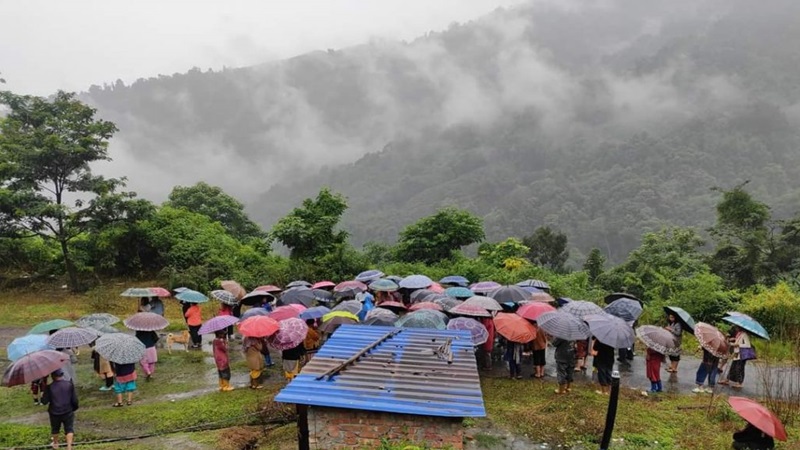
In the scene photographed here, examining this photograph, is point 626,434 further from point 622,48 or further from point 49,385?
point 622,48

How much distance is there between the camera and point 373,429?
674cm

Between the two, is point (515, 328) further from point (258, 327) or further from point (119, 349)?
point (119, 349)

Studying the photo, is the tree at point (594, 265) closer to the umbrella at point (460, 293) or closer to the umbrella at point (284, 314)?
the umbrella at point (460, 293)

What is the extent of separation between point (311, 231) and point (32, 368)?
17003 mm

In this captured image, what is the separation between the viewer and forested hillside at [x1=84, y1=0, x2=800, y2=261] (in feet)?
283

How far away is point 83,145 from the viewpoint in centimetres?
2008

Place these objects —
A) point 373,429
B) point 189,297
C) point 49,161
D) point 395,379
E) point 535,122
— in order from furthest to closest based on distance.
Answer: point 535,122
point 49,161
point 189,297
point 395,379
point 373,429

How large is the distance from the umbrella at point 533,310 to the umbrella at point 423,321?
1845 millimetres

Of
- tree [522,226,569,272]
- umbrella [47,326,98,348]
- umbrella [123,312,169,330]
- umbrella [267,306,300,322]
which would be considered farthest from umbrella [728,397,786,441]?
tree [522,226,569,272]

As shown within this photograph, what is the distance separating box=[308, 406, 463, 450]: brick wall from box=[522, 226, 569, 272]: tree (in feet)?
123

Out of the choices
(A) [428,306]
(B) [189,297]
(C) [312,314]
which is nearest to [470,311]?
(A) [428,306]

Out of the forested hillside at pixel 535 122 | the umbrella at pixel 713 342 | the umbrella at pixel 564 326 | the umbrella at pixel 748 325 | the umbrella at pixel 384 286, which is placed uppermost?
the forested hillside at pixel 535 122

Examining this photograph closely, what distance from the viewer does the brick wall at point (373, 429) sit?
21.8ft

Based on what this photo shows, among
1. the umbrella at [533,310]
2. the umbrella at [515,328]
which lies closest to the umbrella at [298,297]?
the umbrella at [515,328]
